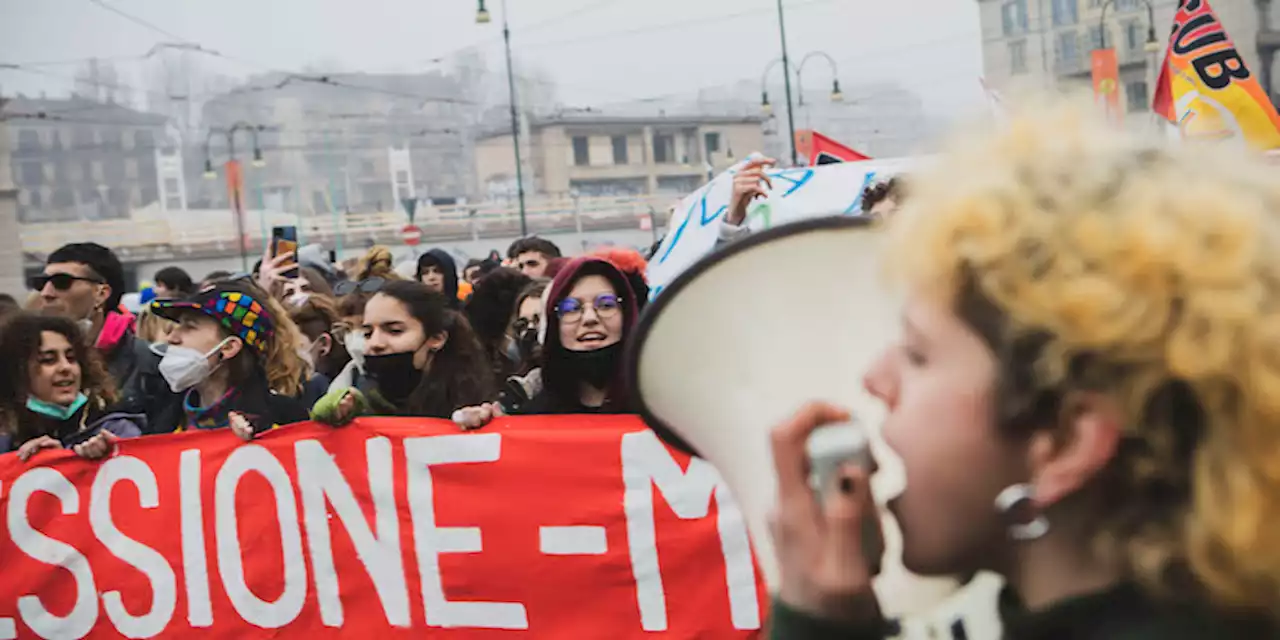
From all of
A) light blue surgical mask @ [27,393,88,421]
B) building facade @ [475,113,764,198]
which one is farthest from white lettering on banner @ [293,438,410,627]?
building facade @ [475,113,764,198]

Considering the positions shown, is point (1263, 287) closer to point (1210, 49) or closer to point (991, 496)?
point (991, 496)

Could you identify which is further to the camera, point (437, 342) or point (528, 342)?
point (528, 342)

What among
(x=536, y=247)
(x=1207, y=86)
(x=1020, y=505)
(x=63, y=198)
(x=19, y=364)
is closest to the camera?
(x=1020, y=505)

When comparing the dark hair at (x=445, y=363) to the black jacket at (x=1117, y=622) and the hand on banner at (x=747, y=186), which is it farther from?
the black jacket at (x=1117, y=622)

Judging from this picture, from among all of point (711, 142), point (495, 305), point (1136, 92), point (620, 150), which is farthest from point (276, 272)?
point (620, 150)

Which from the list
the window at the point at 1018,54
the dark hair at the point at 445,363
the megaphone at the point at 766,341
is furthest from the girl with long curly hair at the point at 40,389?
the window at the point at 1018,54

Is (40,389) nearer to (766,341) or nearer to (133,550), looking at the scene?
(133,550)

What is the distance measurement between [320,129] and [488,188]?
17535 millimetres

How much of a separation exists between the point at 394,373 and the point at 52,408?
4.17 ft

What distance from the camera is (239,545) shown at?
13.6 ft

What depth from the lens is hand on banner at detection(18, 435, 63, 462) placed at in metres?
4.35

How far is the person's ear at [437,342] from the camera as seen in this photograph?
437 centimetres

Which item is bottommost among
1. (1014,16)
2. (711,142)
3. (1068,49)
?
(711,142)

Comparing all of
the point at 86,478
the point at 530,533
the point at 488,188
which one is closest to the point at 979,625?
the point at 530,533
